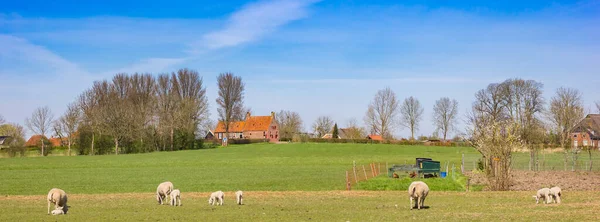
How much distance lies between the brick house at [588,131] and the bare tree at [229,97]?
8320 cm

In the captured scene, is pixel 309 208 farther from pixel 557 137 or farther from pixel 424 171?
pixel 557 137

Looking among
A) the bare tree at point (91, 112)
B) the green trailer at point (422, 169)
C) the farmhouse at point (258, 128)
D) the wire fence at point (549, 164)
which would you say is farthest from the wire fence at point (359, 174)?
the farmhouse at point (258, 128)

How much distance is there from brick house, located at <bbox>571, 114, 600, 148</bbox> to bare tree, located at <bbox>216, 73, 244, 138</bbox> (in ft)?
273

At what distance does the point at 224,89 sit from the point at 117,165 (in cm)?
7536

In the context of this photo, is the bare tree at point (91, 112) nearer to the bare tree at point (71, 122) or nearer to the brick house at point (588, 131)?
the bare tree at point (71, 122)

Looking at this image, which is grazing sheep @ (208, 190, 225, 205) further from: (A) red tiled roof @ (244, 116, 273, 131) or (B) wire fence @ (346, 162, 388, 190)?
(A) red tiled roof @ (244, 116, 273, 131)

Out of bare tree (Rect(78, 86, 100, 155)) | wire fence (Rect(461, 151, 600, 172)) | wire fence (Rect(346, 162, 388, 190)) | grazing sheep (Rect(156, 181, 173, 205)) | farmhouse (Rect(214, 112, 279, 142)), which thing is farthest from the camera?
farmhouse (Rect(214, 112, 279, 142))

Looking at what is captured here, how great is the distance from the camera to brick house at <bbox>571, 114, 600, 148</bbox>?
128125mm

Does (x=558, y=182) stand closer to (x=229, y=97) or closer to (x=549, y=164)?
(x=549, y=164)

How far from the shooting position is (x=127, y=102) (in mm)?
130750

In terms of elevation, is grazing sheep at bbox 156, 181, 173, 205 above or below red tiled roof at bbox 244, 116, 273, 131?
below

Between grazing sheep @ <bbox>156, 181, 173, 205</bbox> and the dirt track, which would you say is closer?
grazing sheep @ <bbox>156, 181, 173, 205</bbox>

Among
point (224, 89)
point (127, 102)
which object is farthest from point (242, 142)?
point (127, 102)

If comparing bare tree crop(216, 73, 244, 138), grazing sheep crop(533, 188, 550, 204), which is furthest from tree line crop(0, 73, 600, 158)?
grazing sheep crop(533, 188, 550, 204)
